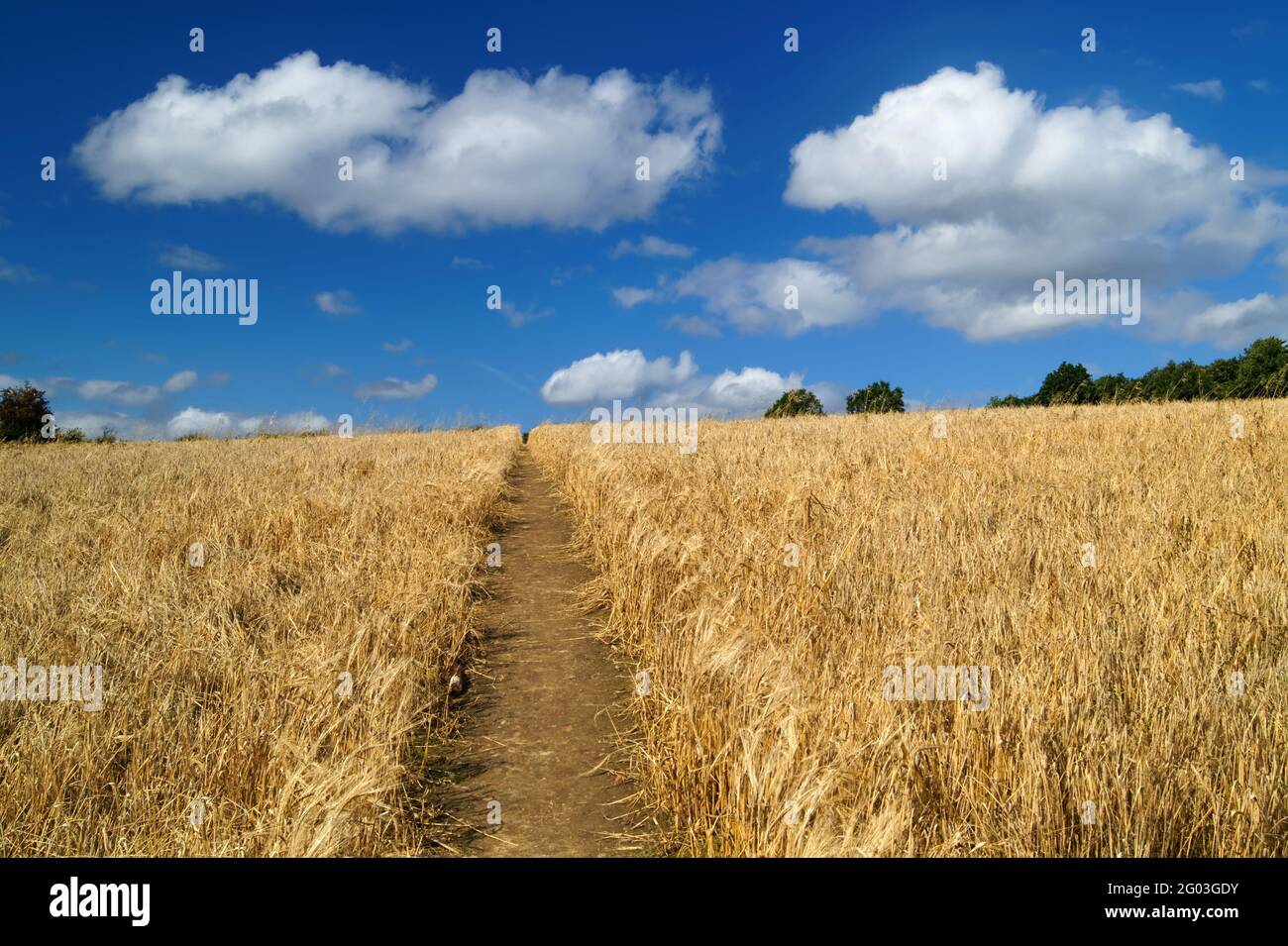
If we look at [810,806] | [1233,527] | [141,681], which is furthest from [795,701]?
[1233,527]

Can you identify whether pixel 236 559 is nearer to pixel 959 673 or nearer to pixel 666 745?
pixel 666 745

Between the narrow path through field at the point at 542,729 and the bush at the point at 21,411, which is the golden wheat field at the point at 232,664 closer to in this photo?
the narrow path through field at the point at 542,729

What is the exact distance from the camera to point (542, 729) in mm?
5125

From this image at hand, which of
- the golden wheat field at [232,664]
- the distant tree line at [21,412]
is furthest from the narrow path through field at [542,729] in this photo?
the distant tree line at [21,412]

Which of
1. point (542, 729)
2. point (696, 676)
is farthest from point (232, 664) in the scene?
point (696, 676)

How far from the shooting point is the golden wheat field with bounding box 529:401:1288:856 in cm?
307

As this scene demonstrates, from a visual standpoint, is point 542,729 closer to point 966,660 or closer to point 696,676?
point 696,676

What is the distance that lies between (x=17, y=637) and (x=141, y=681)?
151cm

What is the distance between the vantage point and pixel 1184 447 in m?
11.1

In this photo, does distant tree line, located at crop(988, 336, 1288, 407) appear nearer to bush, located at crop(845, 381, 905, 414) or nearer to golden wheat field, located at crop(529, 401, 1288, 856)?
bush, located at crop(845, 381, 905, 414)

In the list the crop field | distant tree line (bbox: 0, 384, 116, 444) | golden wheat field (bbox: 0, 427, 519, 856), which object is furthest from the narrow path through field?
distant tree line (bbox: 0, 384, 116, 444)

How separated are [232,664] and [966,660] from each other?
191 inches

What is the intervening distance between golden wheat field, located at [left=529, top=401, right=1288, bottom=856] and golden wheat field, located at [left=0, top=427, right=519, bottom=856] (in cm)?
164
